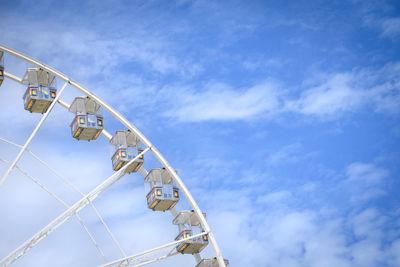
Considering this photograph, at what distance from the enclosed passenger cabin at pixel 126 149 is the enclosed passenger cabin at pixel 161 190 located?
0.98 meters

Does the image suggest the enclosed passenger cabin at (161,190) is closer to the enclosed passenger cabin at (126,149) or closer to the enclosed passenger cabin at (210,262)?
the enclosed passenger cabin at (126,149)

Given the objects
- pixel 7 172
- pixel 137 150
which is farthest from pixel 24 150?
pixel 137 150

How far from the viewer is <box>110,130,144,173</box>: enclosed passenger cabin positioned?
1336 inches

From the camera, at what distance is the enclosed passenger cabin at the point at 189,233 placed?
110 ft

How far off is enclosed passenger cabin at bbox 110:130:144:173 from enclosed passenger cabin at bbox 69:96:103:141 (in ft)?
3.53

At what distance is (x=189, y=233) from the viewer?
1323 inches

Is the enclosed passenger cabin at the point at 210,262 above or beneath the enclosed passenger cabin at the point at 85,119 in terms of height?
beneath

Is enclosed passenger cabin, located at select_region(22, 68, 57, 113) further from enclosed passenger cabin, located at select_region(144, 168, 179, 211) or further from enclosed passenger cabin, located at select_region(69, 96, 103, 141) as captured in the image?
enclosed passenger cabin, located at select_region(144, 168, 179, 211)

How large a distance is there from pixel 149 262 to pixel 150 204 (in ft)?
11.4

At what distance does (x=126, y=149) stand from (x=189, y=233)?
17.7ft

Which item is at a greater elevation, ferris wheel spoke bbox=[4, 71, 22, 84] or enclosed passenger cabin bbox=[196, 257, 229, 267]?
ferris wheel spoke bbox=[4, 71, 22, 84]

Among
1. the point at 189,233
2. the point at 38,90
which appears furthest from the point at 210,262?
the point at 38,90

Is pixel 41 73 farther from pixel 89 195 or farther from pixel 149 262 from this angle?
pixel 149 262

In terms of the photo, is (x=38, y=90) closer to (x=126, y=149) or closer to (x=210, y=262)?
(x=126, y=149)
